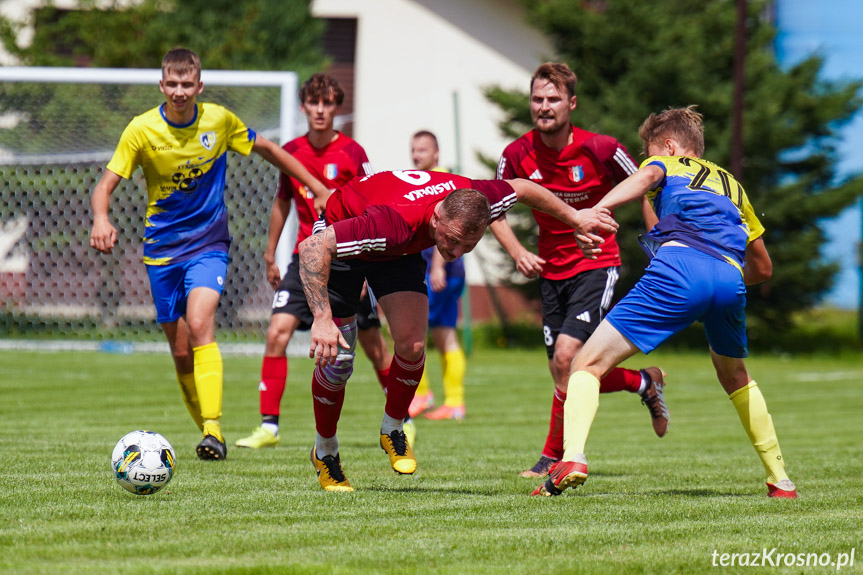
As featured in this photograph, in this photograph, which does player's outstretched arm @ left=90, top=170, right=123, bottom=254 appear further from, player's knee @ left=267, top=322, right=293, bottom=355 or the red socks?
the red socks

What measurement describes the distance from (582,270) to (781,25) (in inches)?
802

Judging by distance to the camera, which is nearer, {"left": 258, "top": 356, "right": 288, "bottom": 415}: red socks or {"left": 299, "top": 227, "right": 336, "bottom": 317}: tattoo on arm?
{"left": 299, "top": 227, "right": 336, "bottom": 317}: tattoo on arm

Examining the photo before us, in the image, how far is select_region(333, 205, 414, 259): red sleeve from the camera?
4.98 meters

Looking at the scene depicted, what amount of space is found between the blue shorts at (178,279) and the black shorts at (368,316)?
1337 millimetres

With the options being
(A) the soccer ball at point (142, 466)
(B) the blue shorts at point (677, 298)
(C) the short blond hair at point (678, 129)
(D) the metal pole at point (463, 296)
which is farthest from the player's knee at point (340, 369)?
(D) the metal pole at point (463, 296)

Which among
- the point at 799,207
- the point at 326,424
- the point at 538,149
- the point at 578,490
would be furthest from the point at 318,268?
the point at 799,207

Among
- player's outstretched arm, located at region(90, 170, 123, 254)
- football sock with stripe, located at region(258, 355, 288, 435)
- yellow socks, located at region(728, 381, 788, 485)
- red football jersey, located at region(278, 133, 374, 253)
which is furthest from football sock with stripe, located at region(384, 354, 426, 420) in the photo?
red football jersey, located at region(278, 133, 374, 253)

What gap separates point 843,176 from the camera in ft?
69.1

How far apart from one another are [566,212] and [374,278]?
3.37 ft

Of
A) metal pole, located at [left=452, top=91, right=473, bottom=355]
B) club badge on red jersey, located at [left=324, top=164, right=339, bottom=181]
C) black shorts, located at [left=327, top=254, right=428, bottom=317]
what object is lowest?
metal pole, located at [left=452, top=91, right=473, bottom=355]

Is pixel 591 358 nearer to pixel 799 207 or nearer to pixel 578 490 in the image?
pixel 578 490

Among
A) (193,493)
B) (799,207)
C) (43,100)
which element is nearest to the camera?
(193,493)

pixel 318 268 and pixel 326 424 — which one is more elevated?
pixel 318 268

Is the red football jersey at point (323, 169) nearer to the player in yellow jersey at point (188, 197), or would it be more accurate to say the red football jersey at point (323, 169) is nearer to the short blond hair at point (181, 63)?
the player in yellow jersey at point (188, 197)
